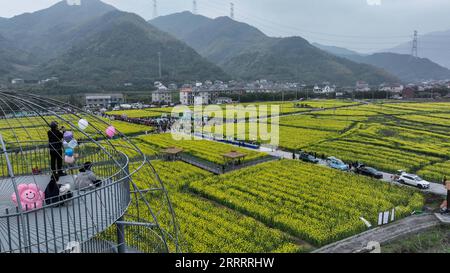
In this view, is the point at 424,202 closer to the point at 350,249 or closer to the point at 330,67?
the point at 350,249

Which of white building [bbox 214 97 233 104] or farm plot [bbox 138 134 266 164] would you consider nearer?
farm plot [bbox 138 134 266 164]

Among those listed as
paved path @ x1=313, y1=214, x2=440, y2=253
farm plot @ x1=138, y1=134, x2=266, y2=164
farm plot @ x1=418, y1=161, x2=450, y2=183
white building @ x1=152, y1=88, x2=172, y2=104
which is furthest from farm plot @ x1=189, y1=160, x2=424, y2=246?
white building @ x1=152, y1=88, x2=172, y2=104

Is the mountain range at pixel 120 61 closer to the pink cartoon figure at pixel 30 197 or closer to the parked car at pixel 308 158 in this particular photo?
the parked car at pixel 308 158

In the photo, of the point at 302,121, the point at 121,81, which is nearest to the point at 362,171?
the point at 302,121

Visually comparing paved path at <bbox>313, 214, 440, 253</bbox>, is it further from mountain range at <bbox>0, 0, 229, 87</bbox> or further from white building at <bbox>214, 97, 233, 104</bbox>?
mountain range at <bbox>0, 0, 229, 87</bbox>

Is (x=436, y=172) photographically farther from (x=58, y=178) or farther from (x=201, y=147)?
(x=58, y=178)
